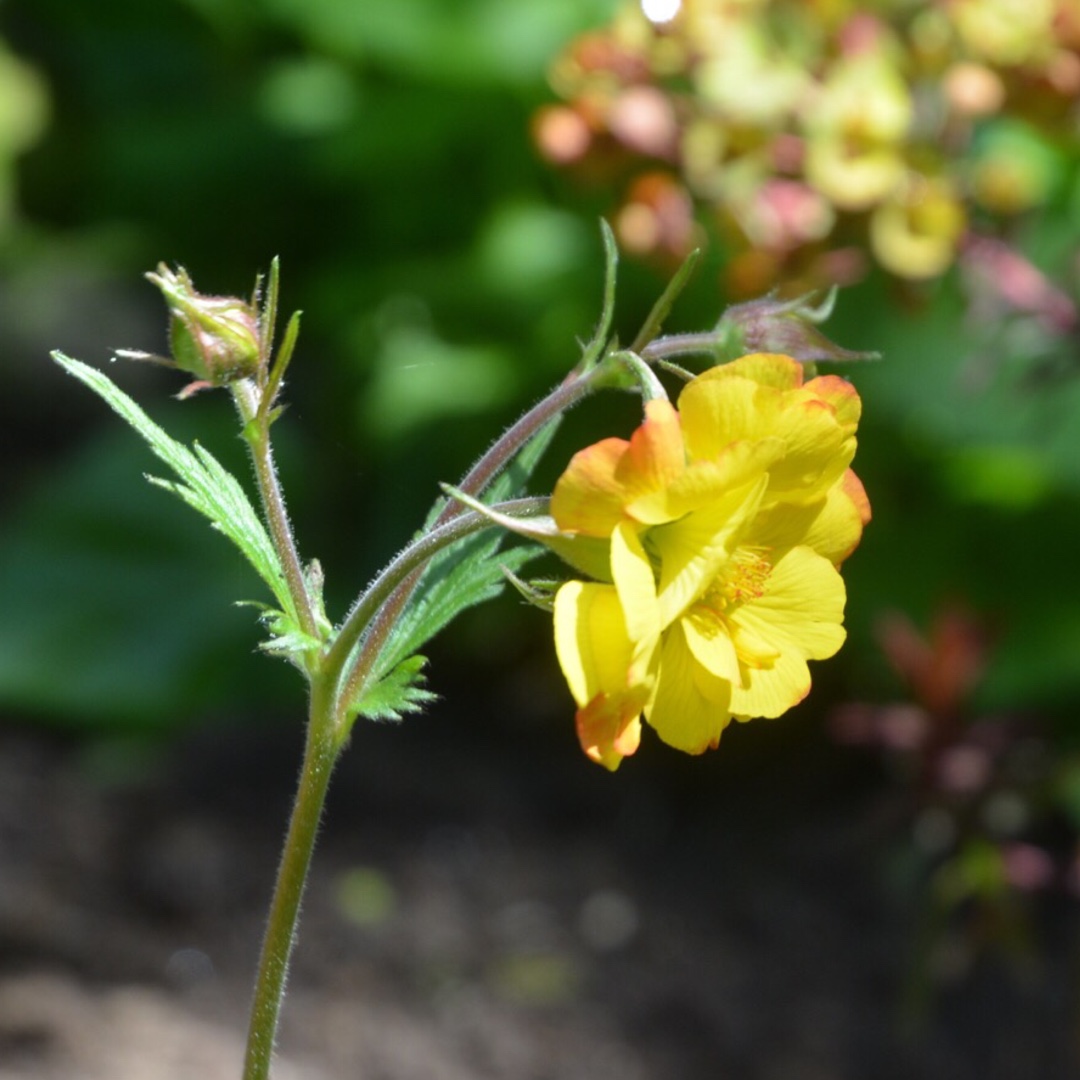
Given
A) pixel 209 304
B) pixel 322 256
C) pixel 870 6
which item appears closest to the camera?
pixel 209 304

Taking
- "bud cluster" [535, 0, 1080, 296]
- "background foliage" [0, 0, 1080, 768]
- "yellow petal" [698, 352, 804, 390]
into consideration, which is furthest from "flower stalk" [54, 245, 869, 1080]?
"background foliage" [0, 0, 1080, 768]

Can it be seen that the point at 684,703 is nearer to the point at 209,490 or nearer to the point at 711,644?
the point at 711,644

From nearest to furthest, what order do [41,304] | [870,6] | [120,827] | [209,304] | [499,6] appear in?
[209,304]
[870,6]
[120,827]
[499,6]
[41,304]

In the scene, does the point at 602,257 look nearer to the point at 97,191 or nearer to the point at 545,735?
the point at 545,735

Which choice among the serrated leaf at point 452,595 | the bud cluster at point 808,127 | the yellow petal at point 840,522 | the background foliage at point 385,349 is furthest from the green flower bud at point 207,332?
the background foliage at point 385,349

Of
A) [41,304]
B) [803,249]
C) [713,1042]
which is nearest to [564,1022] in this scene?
[713,1042]

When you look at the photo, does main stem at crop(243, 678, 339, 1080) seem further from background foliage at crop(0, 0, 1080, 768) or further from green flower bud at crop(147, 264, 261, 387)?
background foliage at crop(0, 0, 1080, 768)
